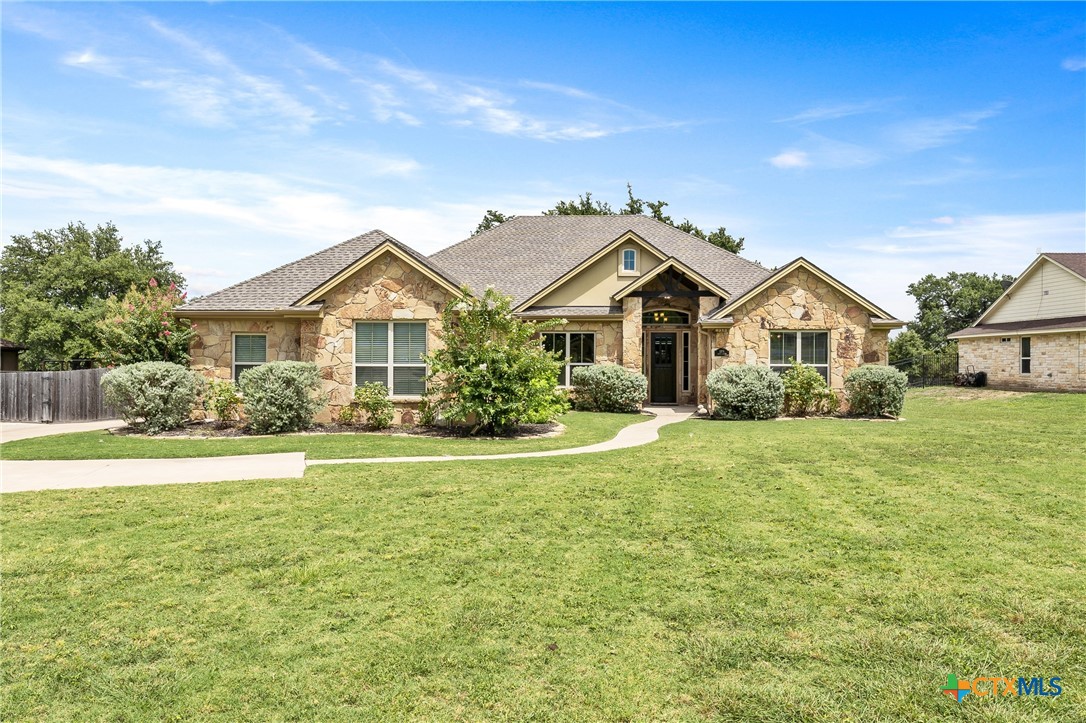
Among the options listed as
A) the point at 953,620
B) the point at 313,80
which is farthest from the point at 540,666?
the point at 313,80

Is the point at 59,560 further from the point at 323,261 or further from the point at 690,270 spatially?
the point at 690,270

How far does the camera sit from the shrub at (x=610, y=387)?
18.5 meters

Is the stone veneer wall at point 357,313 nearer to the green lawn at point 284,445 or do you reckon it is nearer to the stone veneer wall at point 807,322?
the green lawn at point 284,445

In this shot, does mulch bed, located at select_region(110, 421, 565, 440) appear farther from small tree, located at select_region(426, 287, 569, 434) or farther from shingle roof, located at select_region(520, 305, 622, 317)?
shingle roof, located at select_region(520, 305, 622, 317)

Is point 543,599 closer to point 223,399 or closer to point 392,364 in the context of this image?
point 392,364

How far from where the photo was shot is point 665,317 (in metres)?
20.4

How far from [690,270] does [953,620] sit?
15.8m

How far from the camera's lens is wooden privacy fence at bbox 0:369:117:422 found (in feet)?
60.2

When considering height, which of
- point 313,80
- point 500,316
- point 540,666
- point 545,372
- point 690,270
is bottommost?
point 540,666

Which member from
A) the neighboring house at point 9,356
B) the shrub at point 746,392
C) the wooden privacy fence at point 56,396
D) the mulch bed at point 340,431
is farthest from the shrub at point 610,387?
the neighboring house at point 9,356

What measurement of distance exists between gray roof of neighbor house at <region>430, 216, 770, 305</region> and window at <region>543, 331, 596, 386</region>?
176 cm

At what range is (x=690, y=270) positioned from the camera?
1905 centimetres

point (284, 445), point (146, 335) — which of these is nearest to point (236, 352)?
point (146, 335)

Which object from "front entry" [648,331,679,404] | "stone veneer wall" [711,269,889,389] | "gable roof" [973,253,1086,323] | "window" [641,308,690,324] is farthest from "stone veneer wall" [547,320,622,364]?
"gable roof" [973,253,1086,323]
